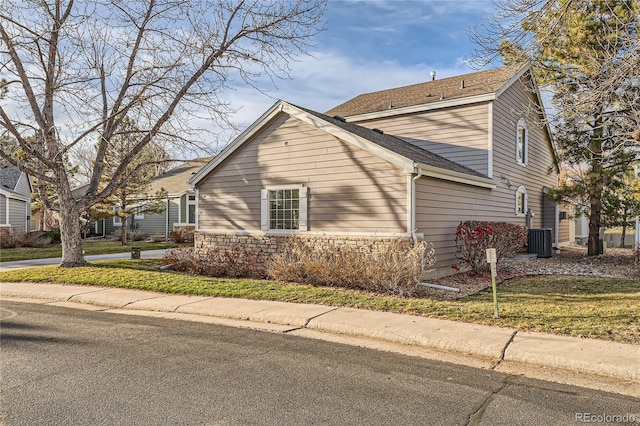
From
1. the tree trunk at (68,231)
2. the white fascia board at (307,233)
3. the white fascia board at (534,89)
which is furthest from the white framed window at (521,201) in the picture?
the tree trunk at (68,231)

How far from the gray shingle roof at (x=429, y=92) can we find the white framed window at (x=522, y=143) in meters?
2.27

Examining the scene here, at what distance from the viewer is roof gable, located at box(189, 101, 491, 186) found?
35.5 feet

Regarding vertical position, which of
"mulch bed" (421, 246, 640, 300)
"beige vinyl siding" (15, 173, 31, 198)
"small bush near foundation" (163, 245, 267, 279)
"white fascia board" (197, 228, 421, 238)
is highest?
"beige vinyl siding" (15, 173, 31, 198)

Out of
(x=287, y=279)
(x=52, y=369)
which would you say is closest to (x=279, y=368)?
(x=52, y=369)

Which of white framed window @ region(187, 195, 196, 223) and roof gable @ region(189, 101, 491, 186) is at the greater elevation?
roof gable @ region(189, 101, 491, 186)

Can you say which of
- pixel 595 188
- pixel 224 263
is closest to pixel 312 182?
pixel 224 263

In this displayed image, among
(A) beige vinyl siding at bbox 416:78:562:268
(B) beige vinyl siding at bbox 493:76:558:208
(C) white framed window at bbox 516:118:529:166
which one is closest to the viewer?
(A) beige vinyl siding at bbox 416:78:562:268

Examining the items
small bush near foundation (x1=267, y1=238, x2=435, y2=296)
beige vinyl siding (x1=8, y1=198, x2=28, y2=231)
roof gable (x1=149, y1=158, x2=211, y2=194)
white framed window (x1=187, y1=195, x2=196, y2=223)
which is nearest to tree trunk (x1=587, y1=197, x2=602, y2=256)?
small bush near foundation (x1=267, y1=238, x2=435, y2=296)

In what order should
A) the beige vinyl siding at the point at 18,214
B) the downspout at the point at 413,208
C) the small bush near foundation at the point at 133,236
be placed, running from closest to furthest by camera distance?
the downspout at the point at 413,208 → the beige vinyl siding at the point at 18,214 → the small bush near foundation at the point at 133,236

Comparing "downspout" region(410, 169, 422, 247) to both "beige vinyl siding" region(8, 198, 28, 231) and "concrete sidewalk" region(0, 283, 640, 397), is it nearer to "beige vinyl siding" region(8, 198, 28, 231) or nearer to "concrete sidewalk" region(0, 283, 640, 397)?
"concrete sidewalk" region(0, 283, 640, 397)

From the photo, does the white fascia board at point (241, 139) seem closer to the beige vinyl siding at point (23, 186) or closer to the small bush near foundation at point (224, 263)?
the small bush near foundation at point (224, 263)

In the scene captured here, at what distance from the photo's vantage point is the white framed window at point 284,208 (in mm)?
12477

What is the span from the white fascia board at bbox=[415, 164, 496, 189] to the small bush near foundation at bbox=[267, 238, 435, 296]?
1803 mm

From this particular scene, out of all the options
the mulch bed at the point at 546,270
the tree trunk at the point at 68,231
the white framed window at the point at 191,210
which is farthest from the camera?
the white framed window at the point at 191,210
